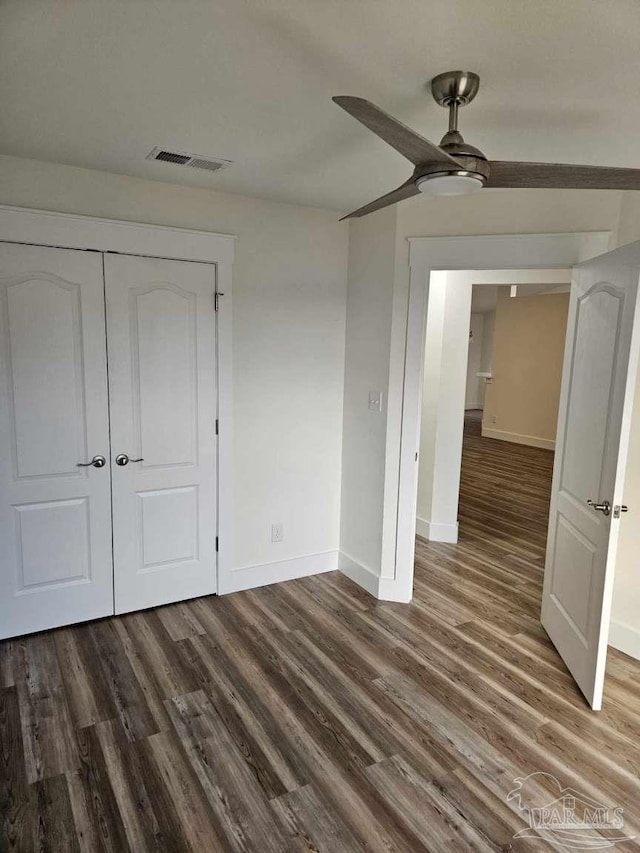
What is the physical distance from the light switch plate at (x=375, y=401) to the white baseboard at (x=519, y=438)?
20.5 feet

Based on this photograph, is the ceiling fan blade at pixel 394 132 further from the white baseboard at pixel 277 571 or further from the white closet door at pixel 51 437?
the white baseboard at pixel 277 571

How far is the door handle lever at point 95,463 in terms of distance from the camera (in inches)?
118

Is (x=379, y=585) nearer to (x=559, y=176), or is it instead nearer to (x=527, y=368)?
(x=559, y=176)

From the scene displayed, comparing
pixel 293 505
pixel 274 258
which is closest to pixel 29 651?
pixel 293 505

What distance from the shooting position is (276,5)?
1.41 m

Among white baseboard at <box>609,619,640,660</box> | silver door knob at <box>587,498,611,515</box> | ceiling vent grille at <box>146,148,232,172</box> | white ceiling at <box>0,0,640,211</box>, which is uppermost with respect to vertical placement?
ceiling vent grille at <box>146,148,232,172</box>

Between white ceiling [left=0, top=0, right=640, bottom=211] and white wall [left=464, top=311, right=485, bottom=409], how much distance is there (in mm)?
11132

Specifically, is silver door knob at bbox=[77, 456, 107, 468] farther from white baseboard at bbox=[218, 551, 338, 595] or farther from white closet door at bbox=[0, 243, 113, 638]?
white baseboard at bbox=[218, 551, 338, 595]

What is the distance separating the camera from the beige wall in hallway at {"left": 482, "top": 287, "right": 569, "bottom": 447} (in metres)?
8.78

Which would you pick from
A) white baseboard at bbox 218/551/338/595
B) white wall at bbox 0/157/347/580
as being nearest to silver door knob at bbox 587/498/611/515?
white wall at bbox 0/157/347/580

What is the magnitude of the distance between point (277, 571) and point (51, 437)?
5.64 ft

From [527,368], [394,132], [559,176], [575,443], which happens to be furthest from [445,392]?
[527,368]

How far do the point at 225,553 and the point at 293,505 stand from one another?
1.86ft

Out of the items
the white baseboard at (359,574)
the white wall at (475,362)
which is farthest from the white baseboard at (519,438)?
the white baseboard at (359,574)
